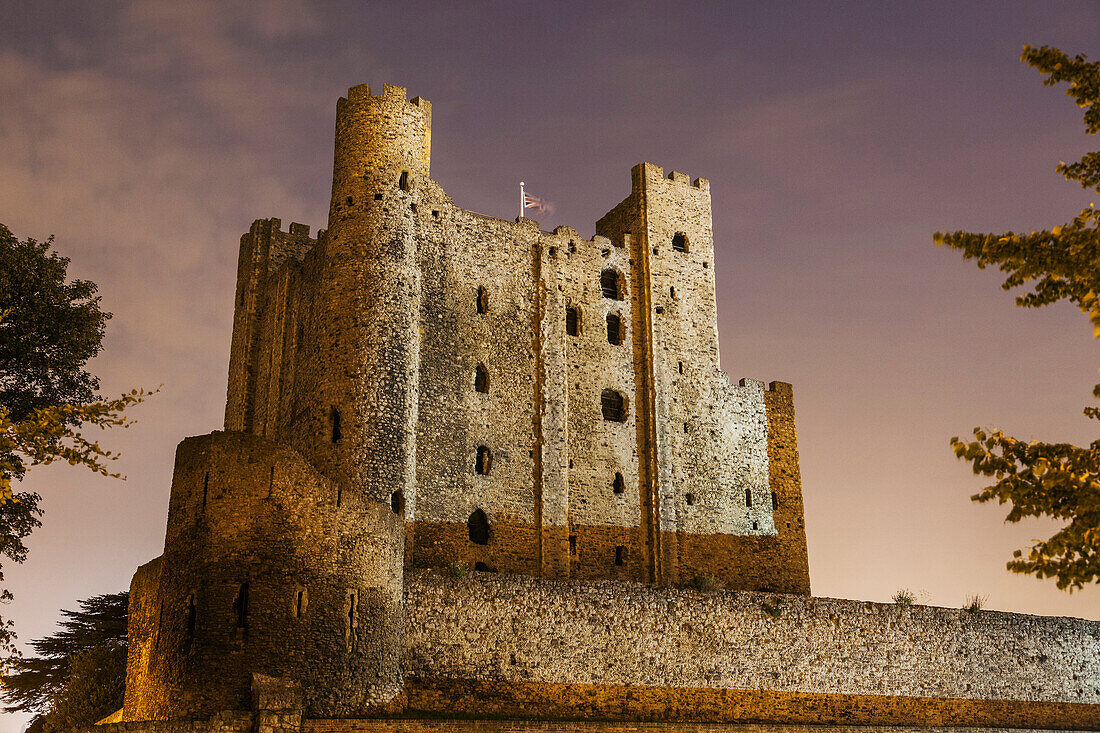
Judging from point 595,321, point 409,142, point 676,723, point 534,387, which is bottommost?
point 676,723

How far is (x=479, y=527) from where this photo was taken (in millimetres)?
32531

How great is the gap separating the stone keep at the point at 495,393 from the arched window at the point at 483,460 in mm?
74

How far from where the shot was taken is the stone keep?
30.5 metres

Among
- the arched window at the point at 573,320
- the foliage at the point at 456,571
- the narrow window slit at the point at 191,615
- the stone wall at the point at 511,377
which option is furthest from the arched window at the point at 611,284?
the narrow window slit at the point at 191,615

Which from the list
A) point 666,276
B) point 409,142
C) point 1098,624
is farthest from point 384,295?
point 1098,624

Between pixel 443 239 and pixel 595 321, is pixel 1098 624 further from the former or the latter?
pixel 443 239

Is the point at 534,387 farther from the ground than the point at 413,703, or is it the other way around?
the point at 534,387

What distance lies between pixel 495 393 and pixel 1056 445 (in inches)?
854

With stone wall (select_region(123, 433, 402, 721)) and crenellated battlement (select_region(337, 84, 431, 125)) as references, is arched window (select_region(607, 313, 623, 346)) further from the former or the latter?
stone wall (select_region(123, 433, 402, 721))

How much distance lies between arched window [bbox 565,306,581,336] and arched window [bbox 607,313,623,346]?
1.19 meters

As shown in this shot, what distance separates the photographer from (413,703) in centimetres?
2381

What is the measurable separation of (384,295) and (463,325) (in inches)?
126

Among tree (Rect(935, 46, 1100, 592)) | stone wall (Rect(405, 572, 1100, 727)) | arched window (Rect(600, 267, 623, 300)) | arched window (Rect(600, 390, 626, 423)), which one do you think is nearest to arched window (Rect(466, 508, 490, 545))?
stone wall (Rect(405, 572, 1100, 727))

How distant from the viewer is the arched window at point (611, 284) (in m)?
37.8
